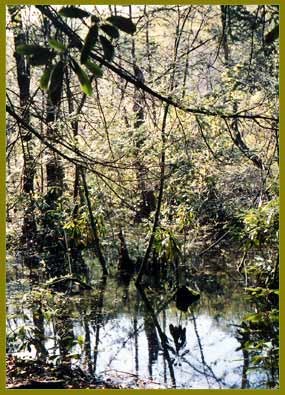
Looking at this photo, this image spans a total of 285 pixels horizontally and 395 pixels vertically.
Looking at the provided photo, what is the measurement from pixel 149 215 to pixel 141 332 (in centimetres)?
244

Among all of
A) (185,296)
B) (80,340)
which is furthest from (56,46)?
(185,296)

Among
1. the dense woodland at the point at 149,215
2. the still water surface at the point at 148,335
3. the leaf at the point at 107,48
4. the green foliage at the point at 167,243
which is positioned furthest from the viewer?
the green foliage at the point at 167,243

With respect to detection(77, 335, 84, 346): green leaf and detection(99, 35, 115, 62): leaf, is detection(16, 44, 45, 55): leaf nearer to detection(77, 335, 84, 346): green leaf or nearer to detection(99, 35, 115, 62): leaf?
detection(99, 35, 115, 62): leaf

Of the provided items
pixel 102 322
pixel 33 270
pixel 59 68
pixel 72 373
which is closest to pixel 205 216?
pixel 33 270

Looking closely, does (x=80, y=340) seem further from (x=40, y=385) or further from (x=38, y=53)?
(x=38, y=53)

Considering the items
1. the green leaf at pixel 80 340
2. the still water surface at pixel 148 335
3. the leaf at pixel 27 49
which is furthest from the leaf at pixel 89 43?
the green leaf at pixel 80 340

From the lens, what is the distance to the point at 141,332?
5227 millimetres

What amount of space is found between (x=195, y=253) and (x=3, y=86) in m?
5.67

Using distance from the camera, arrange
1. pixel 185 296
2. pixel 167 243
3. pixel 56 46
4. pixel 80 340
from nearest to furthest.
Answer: pixel 56 46 < pixel 80 340 < pixel 185 296 < pixel 167 243

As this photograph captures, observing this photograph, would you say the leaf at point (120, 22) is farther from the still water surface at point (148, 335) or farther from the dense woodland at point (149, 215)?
the still water surface at point (148, 335)

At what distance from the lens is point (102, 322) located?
5.46 meters

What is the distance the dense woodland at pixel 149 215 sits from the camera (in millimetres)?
4312

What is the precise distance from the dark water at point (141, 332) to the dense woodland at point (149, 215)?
0.02 m

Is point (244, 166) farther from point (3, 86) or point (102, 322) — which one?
point (3, 86)
